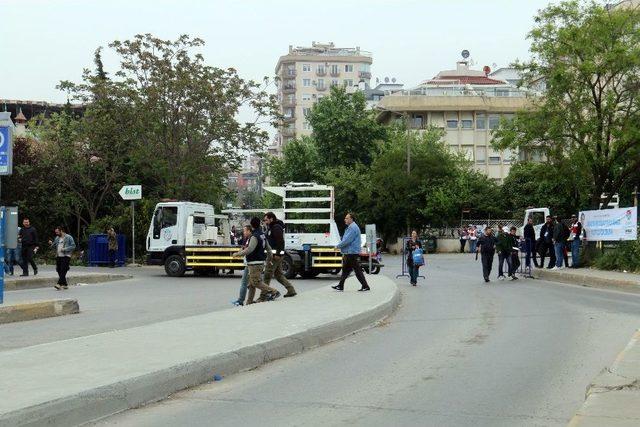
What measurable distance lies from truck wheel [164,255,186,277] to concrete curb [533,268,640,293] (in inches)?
500

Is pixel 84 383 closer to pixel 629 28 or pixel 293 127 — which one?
pixel 629 28

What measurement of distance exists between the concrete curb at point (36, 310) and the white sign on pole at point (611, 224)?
17.2 m

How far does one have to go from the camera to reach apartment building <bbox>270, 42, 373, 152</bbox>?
138m

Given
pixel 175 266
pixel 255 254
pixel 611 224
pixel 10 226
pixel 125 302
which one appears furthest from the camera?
pixel 175 266

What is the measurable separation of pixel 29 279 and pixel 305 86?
4618 inches

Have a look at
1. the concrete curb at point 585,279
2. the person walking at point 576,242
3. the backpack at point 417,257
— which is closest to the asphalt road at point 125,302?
the backpack at point 417,257

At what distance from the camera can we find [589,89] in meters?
29.0

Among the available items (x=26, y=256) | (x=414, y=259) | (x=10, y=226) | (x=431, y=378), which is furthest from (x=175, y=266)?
(x=431, y=378)

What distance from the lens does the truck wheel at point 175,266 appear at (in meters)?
29.4

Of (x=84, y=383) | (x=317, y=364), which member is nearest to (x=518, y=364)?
(x=317, y=364)

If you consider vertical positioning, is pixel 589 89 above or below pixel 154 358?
above

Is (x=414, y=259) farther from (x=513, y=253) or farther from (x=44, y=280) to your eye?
(x=44, y=280)

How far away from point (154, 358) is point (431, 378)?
121 inches

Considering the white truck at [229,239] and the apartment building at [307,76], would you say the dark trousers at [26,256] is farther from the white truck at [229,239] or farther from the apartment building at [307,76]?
the apartment building at [307,76]
